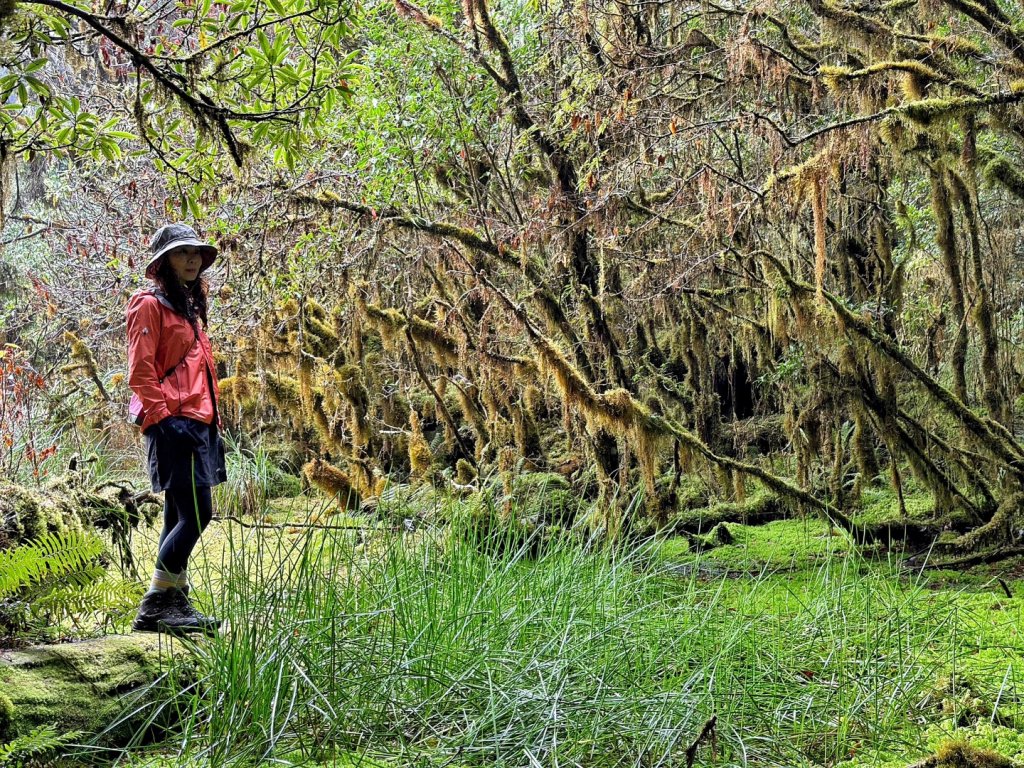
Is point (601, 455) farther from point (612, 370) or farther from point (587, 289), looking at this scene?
point (587, 289)

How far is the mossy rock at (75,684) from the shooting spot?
2.78 m

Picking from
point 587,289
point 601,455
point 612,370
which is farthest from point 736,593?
point 587,289

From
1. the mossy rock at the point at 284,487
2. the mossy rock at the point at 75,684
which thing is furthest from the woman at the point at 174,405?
the mossy rock at the point at 284,487

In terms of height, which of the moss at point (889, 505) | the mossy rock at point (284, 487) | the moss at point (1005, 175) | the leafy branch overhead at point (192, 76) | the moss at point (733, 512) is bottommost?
the moss at point (889, 505)

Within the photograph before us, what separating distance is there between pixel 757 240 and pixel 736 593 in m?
3.08

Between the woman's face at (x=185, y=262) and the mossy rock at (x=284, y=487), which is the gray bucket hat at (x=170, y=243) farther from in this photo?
the mossy rock at (x=284, y=487)

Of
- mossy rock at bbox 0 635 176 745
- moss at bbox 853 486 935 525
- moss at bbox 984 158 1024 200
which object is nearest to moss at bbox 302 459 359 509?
mossy rock at bbox 0 635 176 745

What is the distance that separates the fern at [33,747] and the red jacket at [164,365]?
1.44m

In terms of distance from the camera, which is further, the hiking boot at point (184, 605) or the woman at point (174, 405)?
the woman at point (174, 405)

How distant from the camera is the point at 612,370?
7344 millimetres

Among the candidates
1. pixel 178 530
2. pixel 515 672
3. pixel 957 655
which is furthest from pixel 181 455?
pixel 957 655

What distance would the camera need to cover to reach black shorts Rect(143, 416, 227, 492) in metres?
3.79

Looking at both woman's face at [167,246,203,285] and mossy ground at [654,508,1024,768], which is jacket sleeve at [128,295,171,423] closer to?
woman's face at [167,246,203,285]

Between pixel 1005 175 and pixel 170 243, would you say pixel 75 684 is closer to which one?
pixel 170 243
